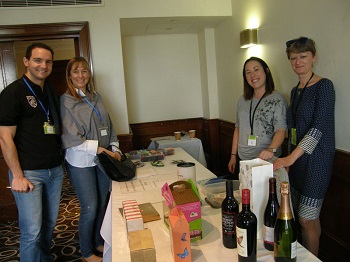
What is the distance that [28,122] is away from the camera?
5.84ft

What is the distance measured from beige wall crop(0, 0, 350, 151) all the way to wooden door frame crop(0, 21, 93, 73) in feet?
0.19

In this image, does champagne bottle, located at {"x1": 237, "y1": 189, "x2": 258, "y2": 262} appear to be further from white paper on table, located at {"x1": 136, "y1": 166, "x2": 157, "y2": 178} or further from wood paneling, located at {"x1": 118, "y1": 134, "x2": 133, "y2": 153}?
wood paneling, located at {"x1": 118, "y1": 134, "x2": 133, "y2": 153}

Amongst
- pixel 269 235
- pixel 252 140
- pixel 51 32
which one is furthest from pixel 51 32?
pixel 269 235

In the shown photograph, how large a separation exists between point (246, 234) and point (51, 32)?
121 inches

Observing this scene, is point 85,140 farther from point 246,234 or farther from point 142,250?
point 246,234

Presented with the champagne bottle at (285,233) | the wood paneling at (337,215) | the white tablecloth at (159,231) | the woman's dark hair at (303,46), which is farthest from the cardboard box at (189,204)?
the wood paneling at (337,215)

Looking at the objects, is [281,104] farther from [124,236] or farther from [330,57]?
[124,236]

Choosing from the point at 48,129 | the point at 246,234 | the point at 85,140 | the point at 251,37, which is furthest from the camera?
the point at 251,37

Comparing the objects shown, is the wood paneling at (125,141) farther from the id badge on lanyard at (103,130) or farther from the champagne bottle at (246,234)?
the champagne bottle at (246,234)

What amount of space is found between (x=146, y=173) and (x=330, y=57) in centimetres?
156

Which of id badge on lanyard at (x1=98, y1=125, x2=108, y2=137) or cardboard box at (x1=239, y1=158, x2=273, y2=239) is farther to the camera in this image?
id badge on lanyard at (x1=98, y1=125, x2=108, y2=137)

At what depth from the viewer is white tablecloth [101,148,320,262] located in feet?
3.37

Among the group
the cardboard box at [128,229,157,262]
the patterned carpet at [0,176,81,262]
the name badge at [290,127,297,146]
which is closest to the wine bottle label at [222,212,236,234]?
the cardboard box at [128,229,157,262]

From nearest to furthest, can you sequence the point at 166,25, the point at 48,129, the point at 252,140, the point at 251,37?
the point at 48,129
the point at 252,140
the point at 251,37
the point at 166,25
